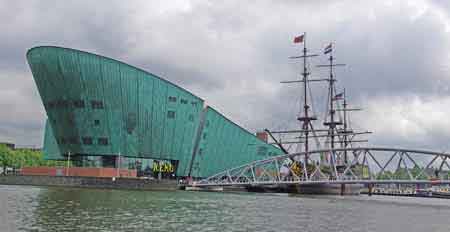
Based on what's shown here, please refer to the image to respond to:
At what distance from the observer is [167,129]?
114 meters

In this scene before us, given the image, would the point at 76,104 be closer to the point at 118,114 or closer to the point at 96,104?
the point at 96,104

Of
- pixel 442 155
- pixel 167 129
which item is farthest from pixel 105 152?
pixel 442 155

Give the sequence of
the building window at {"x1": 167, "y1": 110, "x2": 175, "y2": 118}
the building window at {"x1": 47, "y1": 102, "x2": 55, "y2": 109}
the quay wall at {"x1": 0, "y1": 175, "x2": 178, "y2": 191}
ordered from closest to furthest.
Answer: the quay wall at {"x1": 0, "y1": 175, "x2": 178, "y2": 191}
the building window at {"x1": 47, "y1": 102, "x2": 55, "y2": 109}
the building window at {"x1": 167, "y1": 110, "x2": 175, "y2": 118}

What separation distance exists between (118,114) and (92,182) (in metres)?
19.9

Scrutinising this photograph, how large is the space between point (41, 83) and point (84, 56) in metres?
10.7

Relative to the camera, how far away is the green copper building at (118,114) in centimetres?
10581

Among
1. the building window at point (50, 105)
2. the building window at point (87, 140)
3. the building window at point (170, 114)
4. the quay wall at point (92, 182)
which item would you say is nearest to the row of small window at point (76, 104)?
the building window at point (50, 105)

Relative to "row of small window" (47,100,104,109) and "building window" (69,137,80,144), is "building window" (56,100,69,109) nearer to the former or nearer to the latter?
"row of small window" (47,100,104,109)

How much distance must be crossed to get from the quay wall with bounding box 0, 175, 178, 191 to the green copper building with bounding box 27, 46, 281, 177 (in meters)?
13.9

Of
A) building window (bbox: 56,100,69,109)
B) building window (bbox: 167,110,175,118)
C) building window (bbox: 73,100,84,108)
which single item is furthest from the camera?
building window (bbox: 167,110,175,118)

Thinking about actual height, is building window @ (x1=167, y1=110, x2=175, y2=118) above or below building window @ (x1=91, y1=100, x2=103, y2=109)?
below

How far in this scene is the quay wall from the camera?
9288cm

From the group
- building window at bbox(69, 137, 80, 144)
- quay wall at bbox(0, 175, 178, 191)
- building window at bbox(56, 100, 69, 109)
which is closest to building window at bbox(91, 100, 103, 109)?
building window at bbox(56, 100, 69, 109)

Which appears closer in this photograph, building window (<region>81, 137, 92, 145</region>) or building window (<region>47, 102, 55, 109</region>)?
building window (<region>47, 102, 55, 109</region>)
